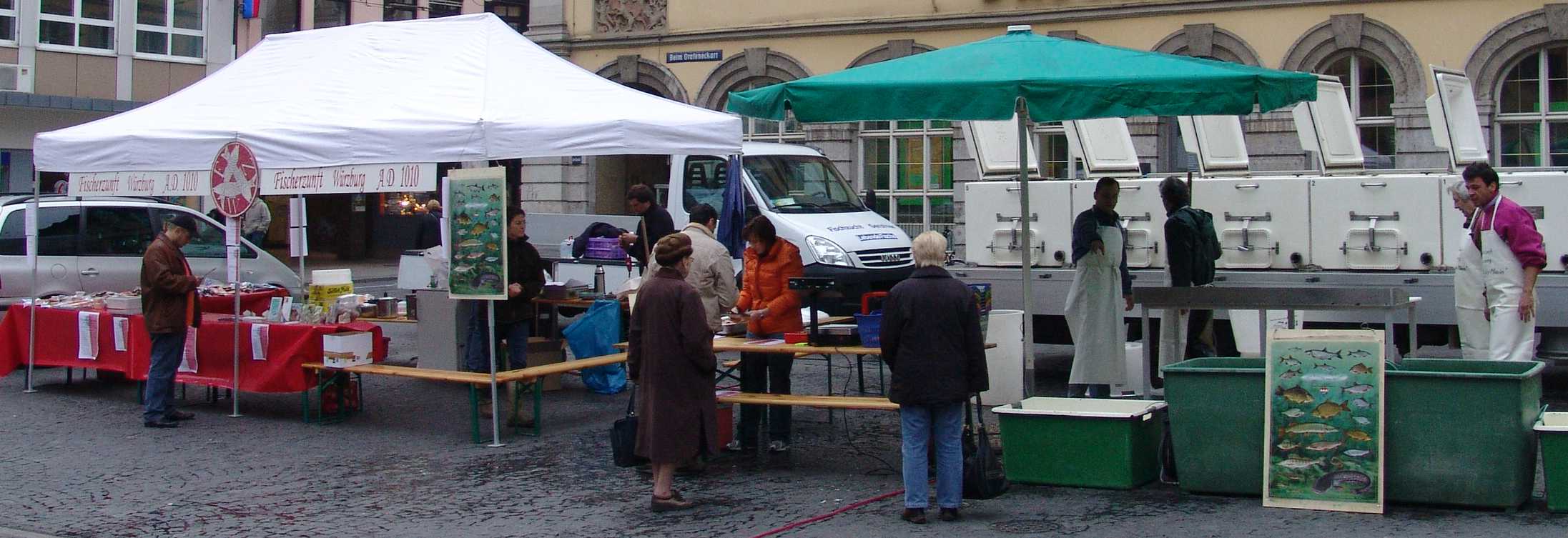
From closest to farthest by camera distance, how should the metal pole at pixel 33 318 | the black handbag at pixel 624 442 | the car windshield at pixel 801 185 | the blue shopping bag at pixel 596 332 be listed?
the black handbag at pixel 624 442
the blue shopping bag at pixel 596 332
the metal pole at pixel 33 318
the car windshield at pixel 801 185

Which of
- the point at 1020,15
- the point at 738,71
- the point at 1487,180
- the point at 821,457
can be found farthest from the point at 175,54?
the point at 1487,180

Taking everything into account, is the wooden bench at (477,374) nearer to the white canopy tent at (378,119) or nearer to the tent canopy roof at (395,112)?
the white canopy tent at (378,119)

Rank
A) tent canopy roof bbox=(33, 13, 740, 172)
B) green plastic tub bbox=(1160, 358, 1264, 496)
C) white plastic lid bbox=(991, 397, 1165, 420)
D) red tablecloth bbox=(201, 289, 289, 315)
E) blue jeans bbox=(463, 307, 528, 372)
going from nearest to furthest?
green plastic tub bbox=(1160, 358, 1264, 496) < white plastic lid bbox=(991, 397, 1165, 420) < tent canopy roof bbox=(33, 13, 740, 172) < blue jeans bbox=(463, 307, 528, 372) < red tablecloth bbox=(201, 289, 289, 315)

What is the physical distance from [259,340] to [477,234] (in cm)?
250

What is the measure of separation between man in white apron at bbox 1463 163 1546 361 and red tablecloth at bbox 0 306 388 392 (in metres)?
7.56

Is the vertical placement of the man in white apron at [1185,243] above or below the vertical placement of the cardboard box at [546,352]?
above

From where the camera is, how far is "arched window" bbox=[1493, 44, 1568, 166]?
1889cm

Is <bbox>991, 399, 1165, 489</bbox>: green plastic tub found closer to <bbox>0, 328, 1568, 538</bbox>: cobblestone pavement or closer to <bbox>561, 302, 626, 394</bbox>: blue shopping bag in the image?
<bbox>0, 328, 1568, 538</bbox>: cobblestone pavement

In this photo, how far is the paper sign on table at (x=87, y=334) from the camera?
12.3m

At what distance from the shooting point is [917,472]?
24.1 ft

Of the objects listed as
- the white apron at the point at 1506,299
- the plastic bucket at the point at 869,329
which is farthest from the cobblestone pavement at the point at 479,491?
the white apron at the point at 1506,299

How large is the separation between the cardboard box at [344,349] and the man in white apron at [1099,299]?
5073 millimetres

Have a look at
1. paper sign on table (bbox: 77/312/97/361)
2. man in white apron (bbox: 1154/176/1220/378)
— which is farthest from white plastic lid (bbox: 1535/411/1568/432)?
paper sign on table (bbox: 77/312/97/361)

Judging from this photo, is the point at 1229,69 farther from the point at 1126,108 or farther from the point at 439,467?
the point at 439,467
